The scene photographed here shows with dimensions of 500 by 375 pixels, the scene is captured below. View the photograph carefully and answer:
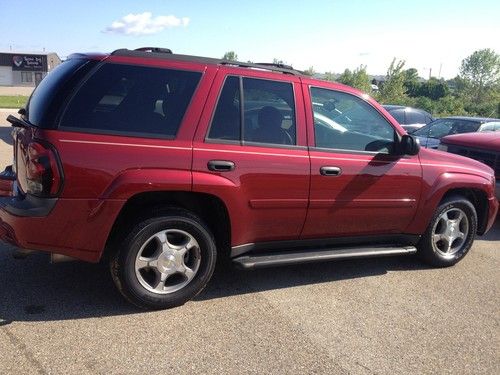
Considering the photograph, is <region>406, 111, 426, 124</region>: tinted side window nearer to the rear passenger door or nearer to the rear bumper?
the rear passenger door

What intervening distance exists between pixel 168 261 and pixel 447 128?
28.4 feet

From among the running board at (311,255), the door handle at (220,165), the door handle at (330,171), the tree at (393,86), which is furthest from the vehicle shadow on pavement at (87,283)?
the tree at (393,86)

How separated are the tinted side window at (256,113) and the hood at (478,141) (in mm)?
4120

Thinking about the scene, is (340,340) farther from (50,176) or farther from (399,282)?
(50,176)

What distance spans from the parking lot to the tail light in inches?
35.8

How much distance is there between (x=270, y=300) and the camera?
388 cm

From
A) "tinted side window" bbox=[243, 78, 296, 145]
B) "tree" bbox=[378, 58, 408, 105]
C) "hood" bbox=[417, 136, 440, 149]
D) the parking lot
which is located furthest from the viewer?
"tree" bbox=[378, 58, 408, 105]

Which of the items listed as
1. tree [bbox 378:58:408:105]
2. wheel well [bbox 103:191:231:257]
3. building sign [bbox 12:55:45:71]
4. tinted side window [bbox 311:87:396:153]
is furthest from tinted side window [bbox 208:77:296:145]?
building sign [bbox 12:55:45:71]

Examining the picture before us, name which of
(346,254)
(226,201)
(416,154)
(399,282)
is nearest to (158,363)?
(226,201)

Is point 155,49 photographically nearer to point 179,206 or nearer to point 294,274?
point 179,206

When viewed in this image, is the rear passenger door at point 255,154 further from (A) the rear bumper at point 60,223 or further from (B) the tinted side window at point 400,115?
(B) the tinted side window at point 400,115

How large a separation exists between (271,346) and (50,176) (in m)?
1.83

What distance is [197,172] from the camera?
3.45 m

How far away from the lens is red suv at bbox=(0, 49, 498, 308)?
320cm
